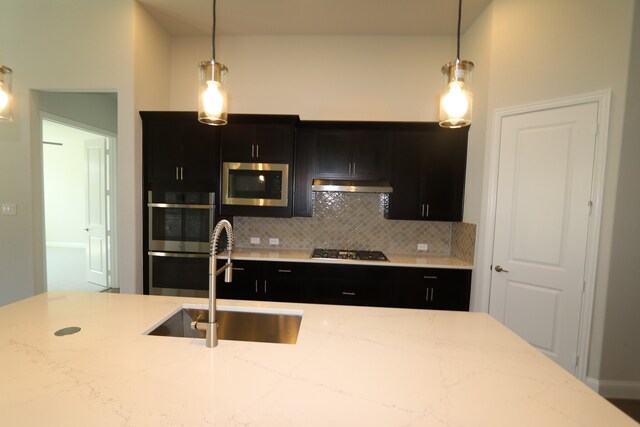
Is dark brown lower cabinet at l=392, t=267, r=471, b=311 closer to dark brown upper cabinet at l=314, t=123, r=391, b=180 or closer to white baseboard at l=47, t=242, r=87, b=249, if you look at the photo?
dark brown upper cabinet at l=314, t=123, r=391, b=180

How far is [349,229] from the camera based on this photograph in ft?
11.0

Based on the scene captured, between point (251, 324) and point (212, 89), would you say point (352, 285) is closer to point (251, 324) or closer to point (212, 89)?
point (251, 324)

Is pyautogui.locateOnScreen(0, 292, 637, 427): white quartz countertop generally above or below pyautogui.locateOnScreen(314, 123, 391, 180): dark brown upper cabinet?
below

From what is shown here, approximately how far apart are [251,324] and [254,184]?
1773 millimetres

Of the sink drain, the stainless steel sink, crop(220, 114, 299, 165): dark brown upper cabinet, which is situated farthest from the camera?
crop(220, 114, 299, 165): dark brown upper cabinet

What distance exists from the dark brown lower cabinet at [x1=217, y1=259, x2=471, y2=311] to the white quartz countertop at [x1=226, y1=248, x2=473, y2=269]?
0.05 metres

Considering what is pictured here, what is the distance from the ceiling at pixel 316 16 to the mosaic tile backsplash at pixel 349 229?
5.77 ft

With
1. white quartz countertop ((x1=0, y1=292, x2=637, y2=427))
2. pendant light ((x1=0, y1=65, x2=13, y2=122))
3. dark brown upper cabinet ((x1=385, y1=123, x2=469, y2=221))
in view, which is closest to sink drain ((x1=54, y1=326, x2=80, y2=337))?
white quartz countertop ((x1=0, y1=292, x2=637, y2=427))

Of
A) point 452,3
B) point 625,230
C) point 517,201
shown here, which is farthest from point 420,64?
point 625,230

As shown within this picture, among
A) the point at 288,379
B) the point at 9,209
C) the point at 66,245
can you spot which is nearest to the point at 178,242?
the point at 9,209

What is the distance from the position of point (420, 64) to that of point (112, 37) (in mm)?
3068

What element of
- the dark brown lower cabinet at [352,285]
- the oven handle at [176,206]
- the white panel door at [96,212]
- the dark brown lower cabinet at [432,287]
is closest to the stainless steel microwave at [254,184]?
the oven handle at [176,206]

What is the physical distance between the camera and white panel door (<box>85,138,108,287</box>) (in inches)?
162

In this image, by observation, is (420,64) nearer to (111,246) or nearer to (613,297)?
(613,297)
